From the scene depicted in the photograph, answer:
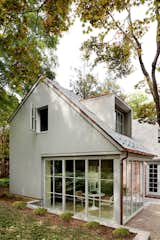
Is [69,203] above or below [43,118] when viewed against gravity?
below

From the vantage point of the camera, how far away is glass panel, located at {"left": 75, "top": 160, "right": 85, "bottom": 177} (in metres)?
9.45

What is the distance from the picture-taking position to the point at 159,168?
52.8 feet

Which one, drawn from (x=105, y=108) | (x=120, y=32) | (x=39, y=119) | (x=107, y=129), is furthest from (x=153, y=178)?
(x=120, y=32)

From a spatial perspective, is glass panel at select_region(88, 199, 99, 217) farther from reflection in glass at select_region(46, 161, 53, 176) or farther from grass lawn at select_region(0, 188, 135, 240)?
reflection in glass at select_region(46, 161, 53, 176)

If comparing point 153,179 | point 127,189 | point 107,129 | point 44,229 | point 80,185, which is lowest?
point 153,179

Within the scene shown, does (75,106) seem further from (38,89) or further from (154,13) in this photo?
(154,13)

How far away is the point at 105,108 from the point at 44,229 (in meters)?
6.58

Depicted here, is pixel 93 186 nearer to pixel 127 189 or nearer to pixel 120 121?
pixel 127 189

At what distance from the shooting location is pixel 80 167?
9.58 metres

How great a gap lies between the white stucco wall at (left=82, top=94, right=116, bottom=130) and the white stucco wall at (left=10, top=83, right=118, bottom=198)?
6.49 feet

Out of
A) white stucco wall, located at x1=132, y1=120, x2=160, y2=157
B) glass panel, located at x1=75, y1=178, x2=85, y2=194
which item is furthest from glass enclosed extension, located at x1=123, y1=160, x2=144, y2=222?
white stucco wall, located at x1=132, y1=120, x2=160, y2=157

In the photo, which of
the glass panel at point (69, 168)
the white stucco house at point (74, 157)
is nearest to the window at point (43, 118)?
the white stucco house at point (74, 157)

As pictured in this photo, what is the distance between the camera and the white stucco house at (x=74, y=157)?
8633 mm

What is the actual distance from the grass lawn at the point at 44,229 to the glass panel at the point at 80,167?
195cm
